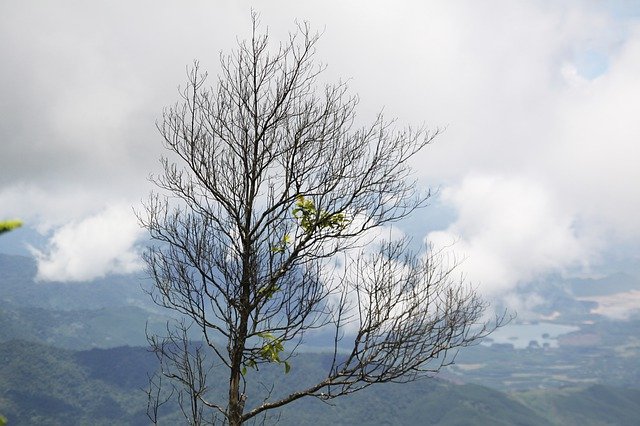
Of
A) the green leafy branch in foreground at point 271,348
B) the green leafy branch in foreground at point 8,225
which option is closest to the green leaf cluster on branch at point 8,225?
the green leafy branch in foreground at point 8,225

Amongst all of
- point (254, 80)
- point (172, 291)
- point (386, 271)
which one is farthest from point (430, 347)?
point (254, 80)

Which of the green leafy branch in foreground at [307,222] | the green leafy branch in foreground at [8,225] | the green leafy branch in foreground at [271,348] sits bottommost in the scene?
the green leafy branch in foreground at [271,348]

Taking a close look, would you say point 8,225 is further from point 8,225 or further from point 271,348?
point 271,348

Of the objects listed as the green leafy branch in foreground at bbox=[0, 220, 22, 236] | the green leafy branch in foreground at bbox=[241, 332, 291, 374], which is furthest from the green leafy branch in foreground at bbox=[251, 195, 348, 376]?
the green leafy branch in foreground at bbox=[0, 220, 22, 236]

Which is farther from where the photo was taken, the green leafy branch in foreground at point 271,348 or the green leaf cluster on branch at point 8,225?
the green leafy branch in foreground at point 271,348

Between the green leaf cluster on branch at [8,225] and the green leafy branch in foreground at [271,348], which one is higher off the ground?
the green leaf cluster on branch at [8,225]

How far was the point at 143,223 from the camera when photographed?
1091cm

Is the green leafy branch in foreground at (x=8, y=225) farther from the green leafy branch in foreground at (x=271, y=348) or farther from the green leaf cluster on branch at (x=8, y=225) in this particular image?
the green leafy branch in foreground at (x=271, y=348)

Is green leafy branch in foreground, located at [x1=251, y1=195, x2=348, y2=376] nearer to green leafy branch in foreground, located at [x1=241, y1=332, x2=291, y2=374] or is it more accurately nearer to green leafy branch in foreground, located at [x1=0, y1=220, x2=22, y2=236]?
green leafy branch in foreground, located at [x1=241, y1=332, x2=291, y2=374]

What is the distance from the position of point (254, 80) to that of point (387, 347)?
5475mm

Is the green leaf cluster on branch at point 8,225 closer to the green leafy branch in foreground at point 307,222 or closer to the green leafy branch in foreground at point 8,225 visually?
the green leafy branch in foreground at point 8,225

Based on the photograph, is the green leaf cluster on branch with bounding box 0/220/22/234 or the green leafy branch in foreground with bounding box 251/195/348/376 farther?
the green leafy branch in foreground with bounding box 251/195/348/376

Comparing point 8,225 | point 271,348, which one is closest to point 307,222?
point 271,348

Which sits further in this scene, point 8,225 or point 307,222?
point 307,222
